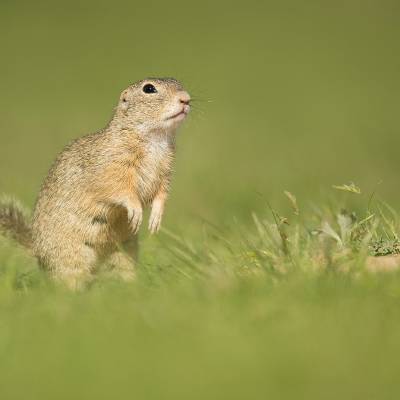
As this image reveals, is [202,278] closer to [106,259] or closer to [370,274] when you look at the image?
[370,274]

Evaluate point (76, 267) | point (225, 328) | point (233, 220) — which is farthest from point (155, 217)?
point (225, 328)

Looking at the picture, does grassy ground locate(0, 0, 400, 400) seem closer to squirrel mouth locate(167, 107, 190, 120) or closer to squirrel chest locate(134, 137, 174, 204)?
squirrel chest locate(134, 137, 174, 204)

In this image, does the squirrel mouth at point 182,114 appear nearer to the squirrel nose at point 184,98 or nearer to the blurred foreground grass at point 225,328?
the squirrel nose at point 184,98

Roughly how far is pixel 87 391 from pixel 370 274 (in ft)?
5.64

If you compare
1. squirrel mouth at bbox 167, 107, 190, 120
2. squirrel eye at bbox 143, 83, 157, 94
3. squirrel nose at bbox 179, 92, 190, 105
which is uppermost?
squirrel nose at bbox 179, 92, 190, 105

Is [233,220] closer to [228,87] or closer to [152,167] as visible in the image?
[152,167]

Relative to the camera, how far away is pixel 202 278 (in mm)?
4867

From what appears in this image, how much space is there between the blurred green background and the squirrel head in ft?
1.30

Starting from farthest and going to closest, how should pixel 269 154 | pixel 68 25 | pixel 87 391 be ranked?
pixel 68 25
pixel 269 154
pixel 87 391

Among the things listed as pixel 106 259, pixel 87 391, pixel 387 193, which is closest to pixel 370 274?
pixel 87 391

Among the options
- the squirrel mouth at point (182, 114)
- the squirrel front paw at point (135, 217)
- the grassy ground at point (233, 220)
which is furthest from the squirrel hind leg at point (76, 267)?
the squirrel mouth at point (182, 114)

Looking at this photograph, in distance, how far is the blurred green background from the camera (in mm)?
11445

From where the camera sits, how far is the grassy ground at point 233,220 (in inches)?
141

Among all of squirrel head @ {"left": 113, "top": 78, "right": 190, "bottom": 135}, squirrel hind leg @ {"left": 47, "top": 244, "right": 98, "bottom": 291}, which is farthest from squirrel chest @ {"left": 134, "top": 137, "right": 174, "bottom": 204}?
squirrel hind leg @ {"left": 47, "top": 244, "right": 98, "bottom": 291}
